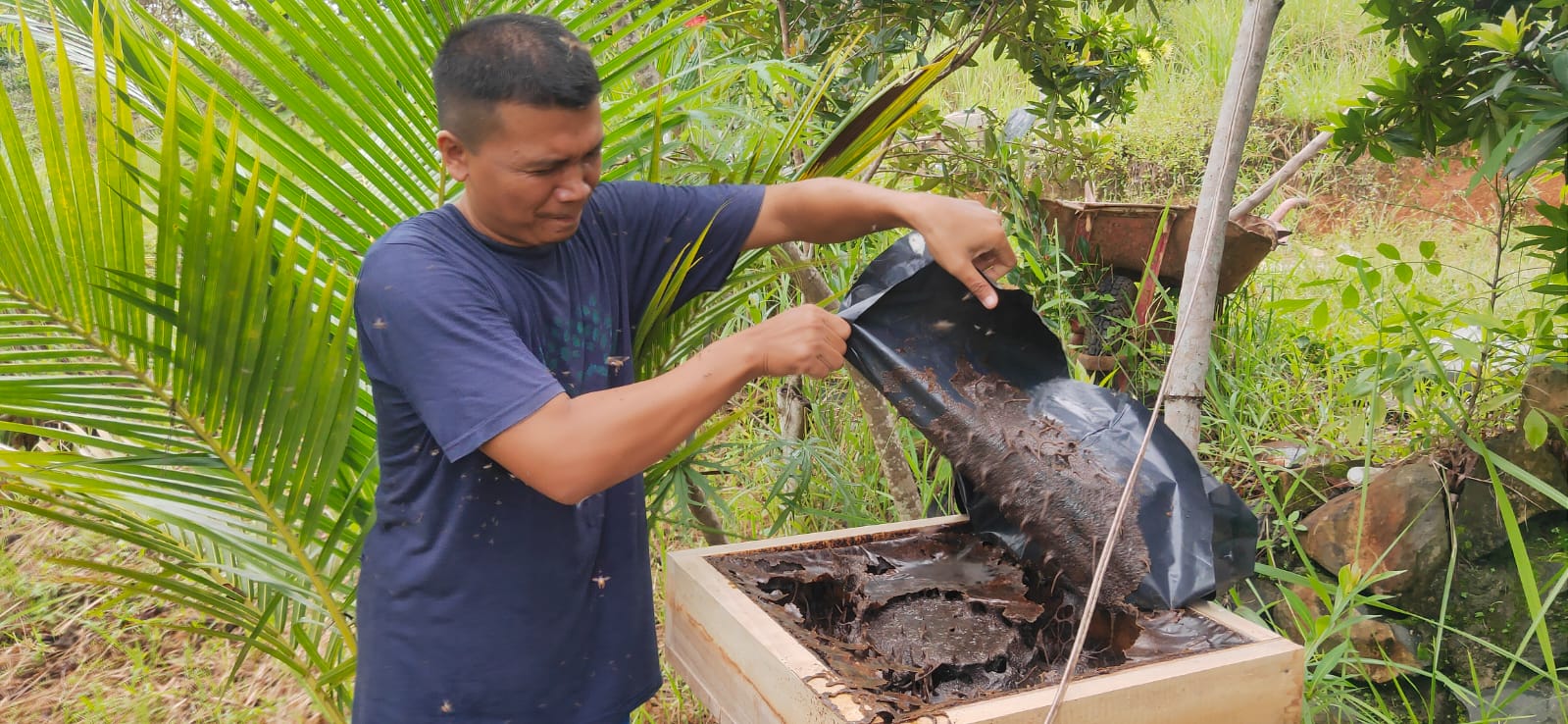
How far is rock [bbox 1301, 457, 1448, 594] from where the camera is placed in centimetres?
263

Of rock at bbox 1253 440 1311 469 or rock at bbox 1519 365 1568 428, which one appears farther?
rock at bbox 1253 440 1311 469

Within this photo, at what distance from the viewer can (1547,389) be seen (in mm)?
2422

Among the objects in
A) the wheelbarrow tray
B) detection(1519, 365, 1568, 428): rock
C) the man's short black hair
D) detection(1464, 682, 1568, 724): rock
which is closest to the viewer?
the man's short black hair

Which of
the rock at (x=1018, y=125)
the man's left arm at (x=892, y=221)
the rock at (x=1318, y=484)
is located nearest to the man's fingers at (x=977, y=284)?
the man's left arm at (x=892, y=221)

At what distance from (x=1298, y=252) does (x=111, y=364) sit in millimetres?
4781

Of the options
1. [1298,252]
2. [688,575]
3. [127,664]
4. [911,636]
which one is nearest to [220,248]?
[688,575]

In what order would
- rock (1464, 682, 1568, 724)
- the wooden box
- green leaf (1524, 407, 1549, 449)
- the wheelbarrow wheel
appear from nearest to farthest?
1. the wooden box
2. green leaf (1524, 407, 1549, 449)
3. rock (1464, 682, 1568, 724)
4. the wheelbarrow wheel

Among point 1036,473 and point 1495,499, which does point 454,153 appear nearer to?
point 1036,473

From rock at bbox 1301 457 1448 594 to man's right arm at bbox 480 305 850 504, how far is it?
209 cm

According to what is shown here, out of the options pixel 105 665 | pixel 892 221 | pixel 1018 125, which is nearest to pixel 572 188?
pixel 892 221

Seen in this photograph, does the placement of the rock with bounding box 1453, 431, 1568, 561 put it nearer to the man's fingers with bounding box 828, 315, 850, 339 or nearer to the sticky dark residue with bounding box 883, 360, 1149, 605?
the sticky dark residue with bounding box 883, 360, 1149, 605

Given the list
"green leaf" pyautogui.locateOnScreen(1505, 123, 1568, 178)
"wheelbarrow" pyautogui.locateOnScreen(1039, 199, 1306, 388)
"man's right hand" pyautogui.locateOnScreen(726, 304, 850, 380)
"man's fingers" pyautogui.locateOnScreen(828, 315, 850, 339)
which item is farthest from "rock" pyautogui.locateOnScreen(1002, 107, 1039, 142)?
"man's right hand" pyautogui.locateOnScreen(726, 304, 850, 380)

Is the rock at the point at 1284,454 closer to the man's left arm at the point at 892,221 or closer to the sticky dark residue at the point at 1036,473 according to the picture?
the sticky dark residue at the point at 1036,473

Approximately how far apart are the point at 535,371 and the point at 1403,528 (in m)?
2.38
